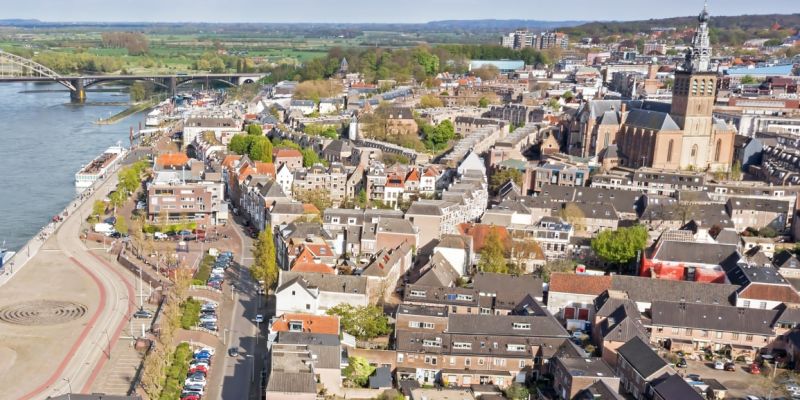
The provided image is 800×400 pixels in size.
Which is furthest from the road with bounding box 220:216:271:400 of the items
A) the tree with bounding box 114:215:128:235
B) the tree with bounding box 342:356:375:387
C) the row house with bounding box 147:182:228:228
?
the tree with bounding box 114:215:128:235

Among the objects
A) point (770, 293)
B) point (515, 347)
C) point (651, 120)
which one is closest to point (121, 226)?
point (515, 347)

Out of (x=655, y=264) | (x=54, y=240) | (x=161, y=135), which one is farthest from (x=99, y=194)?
(x=655, y=264)

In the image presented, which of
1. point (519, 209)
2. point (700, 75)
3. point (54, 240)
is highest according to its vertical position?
point (700, 75)

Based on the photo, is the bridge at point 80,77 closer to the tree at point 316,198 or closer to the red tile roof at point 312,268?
the tree at point 316,198

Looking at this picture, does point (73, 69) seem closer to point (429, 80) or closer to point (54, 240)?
point (429, 80)

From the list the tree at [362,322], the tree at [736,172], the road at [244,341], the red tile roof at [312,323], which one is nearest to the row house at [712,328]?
the tree at [362,322]

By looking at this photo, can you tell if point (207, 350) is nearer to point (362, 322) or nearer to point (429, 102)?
point (362, 322)
